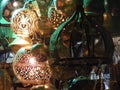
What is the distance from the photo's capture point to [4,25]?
242 cm

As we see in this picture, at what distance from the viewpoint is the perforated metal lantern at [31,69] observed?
1.93 metres

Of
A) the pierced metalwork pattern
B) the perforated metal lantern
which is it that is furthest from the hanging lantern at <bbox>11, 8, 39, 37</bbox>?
the perforated metal lantern

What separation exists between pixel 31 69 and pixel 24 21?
0.27 metres

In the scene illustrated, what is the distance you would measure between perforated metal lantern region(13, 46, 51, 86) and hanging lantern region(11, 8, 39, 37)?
126mm

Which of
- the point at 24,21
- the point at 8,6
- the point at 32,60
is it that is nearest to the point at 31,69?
the point at 32,60

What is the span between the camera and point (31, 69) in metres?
1.95

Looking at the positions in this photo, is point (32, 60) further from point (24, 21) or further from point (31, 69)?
point (24, 21)

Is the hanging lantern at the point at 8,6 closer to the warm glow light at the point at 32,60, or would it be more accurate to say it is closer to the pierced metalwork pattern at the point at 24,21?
the pierced metalwork pattern at the point at 24,21

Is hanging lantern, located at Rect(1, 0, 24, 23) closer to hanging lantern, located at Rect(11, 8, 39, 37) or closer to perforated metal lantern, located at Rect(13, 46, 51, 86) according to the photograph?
hanging lantern, located at Rect(11, 8, 39, 37)

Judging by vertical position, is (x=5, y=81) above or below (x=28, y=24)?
below

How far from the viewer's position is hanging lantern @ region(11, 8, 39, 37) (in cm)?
199

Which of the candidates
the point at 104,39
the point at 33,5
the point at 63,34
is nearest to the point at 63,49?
the point at 63,34

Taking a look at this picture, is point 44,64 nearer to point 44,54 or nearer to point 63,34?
point 44,54

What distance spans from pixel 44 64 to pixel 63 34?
47 cm
